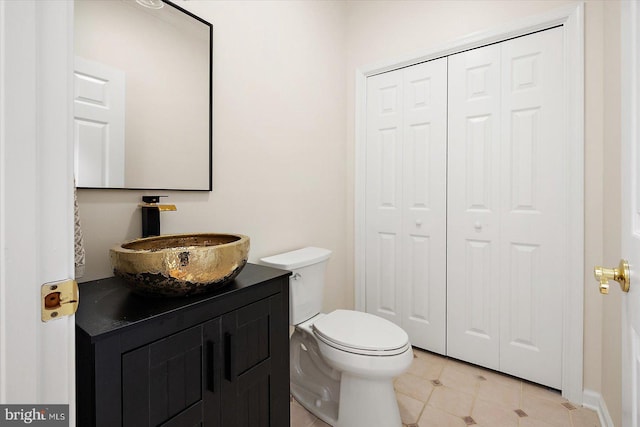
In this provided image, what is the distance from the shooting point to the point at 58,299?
1.68 feet

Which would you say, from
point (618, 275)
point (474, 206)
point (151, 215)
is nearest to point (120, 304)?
point (151, 215)

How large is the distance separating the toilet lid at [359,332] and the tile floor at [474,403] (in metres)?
0.46

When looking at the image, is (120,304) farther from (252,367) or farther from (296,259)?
(296,259)

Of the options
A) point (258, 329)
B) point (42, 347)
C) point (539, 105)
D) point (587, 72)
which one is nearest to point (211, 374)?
point (258, 329)

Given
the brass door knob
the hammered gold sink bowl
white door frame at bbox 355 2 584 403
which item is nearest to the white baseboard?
white door frame at bbox 355 2 584 403

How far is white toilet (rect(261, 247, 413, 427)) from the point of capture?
54.4 inches

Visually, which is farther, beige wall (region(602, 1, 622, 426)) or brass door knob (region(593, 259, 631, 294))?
beige wall (region(602, 1, 622, 426))

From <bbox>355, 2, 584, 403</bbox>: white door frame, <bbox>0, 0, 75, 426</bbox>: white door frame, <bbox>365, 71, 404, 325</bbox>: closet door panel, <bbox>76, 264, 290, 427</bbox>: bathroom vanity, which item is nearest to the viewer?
<bbox>0, 0, 75, 426</bbox>: white door frame

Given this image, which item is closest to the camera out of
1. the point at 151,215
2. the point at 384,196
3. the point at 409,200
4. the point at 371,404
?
the point at 151,215

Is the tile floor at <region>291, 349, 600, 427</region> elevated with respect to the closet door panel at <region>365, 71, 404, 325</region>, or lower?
lower

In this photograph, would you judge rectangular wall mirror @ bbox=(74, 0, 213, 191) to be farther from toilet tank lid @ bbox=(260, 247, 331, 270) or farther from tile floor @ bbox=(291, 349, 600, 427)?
tile floor @ bbox=(291, 349, 600, 427)

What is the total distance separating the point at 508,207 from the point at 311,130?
4.23 feet

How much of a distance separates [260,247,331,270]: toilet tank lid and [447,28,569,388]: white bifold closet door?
0.90m

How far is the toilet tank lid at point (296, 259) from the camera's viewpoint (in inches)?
62.9
